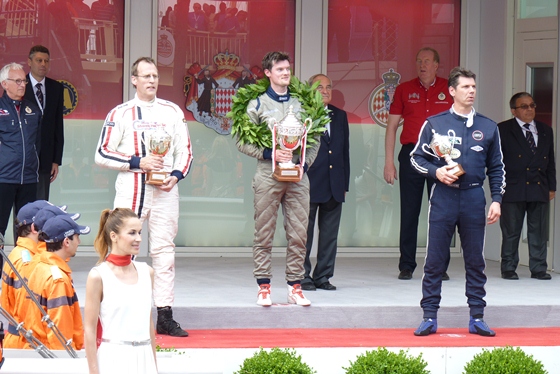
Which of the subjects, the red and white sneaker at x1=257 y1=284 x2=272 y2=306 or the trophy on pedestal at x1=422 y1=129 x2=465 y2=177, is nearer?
the trophy on pedestal at x1=422 y1=129 x2=465 y2=177

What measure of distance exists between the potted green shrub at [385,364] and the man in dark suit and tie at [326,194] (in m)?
2.06

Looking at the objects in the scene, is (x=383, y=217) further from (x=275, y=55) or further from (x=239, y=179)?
(x=275, y=55)

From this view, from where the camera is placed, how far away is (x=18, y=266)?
5.74m

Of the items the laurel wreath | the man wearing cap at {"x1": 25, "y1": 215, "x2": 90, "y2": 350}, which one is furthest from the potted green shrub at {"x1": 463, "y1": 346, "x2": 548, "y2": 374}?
the man wearing cap at {"x1": 25, "y1": 215, "x2": 90, "y2": 350}

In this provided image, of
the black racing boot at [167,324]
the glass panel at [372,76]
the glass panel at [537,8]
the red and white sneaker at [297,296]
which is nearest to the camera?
the black racing boot at [167,324]

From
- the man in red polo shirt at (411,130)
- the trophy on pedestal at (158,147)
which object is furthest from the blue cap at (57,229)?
the man in red polo shirt at (411,130)

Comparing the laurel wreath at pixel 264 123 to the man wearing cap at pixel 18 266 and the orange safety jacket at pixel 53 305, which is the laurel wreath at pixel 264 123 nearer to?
the man wearing cap at pixel 18 266

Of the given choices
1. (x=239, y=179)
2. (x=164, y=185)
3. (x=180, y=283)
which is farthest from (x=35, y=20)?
(x=164, y=185)

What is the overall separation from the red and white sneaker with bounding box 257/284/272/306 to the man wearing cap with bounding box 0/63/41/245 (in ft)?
7.43

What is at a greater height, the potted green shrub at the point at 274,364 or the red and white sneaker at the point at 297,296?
the red and white sneaker at the point at 297,296

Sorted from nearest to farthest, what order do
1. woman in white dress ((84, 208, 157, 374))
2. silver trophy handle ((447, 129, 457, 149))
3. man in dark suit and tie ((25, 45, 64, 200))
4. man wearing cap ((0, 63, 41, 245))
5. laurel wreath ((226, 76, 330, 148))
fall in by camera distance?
woman in white dress ((84, 208, 157, 374)) → silver trophy handle ((447, 129, 457, 149)) → laurel wreath ((226, 76, 330, 148)) → man wearing cap ((0, 63, 41, 245)) → man in dark suit and tie ((25, 45, 64, 200))

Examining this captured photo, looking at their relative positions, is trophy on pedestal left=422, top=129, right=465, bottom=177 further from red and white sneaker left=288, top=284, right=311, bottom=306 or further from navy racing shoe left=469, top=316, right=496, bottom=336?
red and white sneaker left=288, top=284, right=311, bottom=306

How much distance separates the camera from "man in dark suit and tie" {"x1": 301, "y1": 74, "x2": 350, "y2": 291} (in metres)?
8.27

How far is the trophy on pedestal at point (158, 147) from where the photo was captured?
6.79 m
